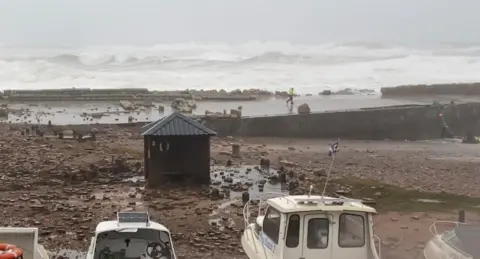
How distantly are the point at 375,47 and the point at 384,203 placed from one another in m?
82.6

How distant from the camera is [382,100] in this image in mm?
41219

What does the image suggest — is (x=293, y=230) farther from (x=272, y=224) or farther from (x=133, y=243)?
(x=133, y=243)

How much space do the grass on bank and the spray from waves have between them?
33198 mm

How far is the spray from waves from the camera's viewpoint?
55250 millimetres

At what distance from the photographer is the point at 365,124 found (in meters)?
29.8

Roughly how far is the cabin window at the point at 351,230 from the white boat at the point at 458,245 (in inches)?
44.4

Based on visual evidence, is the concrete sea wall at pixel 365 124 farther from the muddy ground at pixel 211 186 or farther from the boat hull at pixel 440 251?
the boat hull at pixel 440 251

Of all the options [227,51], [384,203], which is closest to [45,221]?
[384,203]

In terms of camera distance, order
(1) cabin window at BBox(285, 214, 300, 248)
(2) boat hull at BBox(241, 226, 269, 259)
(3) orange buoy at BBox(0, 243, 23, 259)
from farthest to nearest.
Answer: (2) boat hull at BBox(241, 226, 269, 259)
(1) cabin window at BBox(285, 214, 300, 248)
(3) orange buoy at BBox(0, 243, 23, 259)

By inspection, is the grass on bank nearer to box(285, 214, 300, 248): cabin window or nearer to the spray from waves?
box(285, 214, 300, 248): cabin window

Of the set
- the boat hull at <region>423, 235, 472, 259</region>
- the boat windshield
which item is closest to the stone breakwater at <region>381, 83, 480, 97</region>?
the boat hull at <region>423, 235, 472, 259</region>

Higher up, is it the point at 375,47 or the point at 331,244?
the point at 375,47

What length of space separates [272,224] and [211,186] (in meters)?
7.70

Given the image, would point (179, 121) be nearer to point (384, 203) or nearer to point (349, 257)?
point (384, 203)
